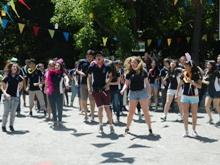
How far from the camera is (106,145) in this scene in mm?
9484

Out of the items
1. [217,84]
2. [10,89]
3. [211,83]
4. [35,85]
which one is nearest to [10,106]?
[10,89]

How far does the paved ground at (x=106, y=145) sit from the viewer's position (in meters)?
8.23

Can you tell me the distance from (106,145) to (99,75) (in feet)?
6.36

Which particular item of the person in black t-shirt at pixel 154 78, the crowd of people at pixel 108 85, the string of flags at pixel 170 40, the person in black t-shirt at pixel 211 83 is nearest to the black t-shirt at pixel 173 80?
the crowd of people at pixel 108 85

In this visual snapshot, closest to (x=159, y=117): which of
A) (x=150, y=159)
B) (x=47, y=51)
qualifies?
(x=150, y=159)

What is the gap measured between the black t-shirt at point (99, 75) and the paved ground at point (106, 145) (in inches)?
43.1

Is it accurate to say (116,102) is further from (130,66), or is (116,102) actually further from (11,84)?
(11,84)

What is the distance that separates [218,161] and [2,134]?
202 inches

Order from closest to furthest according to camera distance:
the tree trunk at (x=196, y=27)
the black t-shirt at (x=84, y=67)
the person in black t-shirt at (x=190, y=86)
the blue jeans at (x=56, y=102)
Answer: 1. the person in black t-shirt at (x=190, y=86)
2. the blue jeans at (x=56, y=102)
3. the black t-shirt at (x=84, y=67)
4. the tree trunk at (x=196, y=27)

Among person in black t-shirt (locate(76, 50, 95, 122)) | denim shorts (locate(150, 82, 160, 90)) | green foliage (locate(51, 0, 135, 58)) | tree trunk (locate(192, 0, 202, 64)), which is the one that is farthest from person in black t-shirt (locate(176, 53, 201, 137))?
tree trunk (locate(192, 0, 202, 64))

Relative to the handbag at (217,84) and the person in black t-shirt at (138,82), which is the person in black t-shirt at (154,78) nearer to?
the handbag at (217,84)

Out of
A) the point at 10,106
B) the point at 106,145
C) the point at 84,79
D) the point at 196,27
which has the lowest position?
the point at 106,145

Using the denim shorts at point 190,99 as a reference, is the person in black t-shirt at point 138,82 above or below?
above

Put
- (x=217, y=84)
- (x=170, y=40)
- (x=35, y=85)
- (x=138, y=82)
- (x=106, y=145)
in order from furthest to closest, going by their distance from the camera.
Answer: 1. (x=170, y=40)
2. (x=35, y=85)
3. (x=217, y=84)
4. (x=138, y=82)
5. (x=106, y=145)
